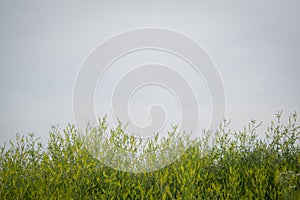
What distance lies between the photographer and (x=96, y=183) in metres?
6.09

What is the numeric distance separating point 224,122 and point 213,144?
1.74ft

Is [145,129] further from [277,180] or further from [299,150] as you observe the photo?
[299,150]

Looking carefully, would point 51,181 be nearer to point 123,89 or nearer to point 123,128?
point 123,128

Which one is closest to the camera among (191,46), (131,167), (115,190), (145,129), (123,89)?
(115,190)

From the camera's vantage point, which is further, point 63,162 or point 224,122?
point 224,122

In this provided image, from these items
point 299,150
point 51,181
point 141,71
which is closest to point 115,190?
point 51,181

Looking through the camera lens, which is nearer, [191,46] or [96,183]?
[96,183]

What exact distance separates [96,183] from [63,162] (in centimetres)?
98

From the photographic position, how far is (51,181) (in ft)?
19.4

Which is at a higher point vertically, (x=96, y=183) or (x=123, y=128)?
(x=123, y=128)

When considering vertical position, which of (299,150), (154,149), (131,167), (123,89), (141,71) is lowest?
(131,167)

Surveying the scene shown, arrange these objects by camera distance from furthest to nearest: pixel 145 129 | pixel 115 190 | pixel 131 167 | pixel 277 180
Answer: pixel 145 129, pixel 131 167, pixel 115 190, pixel 277 180

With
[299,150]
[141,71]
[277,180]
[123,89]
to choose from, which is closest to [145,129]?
[123,89]

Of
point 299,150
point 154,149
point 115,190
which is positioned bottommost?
Answer: point 115,190
